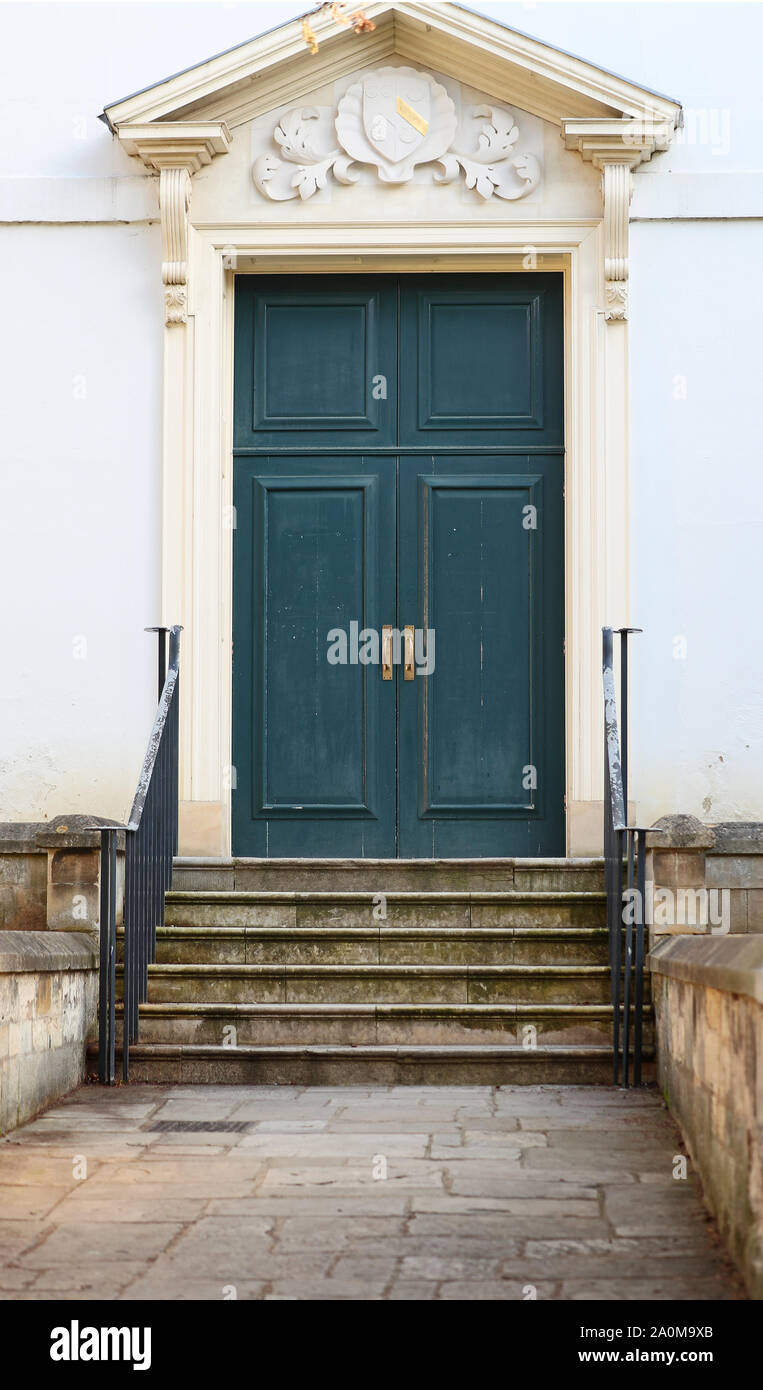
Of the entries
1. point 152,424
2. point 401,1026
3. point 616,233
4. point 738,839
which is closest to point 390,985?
point 401,1026

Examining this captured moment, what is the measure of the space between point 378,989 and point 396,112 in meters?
4.25

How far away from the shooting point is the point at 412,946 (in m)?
6.07

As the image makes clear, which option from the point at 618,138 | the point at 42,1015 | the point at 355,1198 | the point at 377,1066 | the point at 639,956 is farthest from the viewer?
the point at 618,138

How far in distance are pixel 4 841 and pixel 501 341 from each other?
3.40 m

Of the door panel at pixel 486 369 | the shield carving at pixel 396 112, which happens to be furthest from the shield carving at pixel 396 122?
the door panel at pixel 486 369

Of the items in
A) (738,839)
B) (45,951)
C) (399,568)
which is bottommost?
(45,951)

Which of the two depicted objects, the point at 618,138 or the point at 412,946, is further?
the point at 618,138

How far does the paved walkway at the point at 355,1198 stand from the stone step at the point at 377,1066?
0.12 metres

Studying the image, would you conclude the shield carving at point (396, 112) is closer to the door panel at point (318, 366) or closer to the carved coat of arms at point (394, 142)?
the carved coat of arms at point (394, 142)

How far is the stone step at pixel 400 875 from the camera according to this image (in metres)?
6.49

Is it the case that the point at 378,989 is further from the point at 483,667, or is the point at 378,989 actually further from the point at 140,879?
the point at 483,667

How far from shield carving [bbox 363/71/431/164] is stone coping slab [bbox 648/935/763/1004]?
13.8ft

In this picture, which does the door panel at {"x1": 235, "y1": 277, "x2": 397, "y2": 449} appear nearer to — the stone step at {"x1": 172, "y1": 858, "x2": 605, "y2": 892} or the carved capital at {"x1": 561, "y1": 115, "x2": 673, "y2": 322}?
the carved capital at {"x1": 561, "y1": 115, "x2": 673, "y2": 322}
